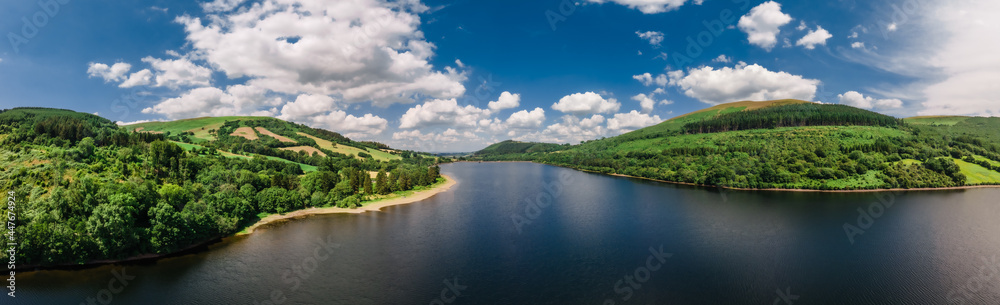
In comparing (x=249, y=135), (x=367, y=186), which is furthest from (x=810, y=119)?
(x=249, y=135)

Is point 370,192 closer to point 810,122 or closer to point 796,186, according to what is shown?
point 796,186

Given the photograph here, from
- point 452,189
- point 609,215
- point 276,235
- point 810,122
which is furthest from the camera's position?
point 810,122

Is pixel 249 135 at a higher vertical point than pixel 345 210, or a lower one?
higher

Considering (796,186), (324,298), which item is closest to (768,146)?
(796,186)
